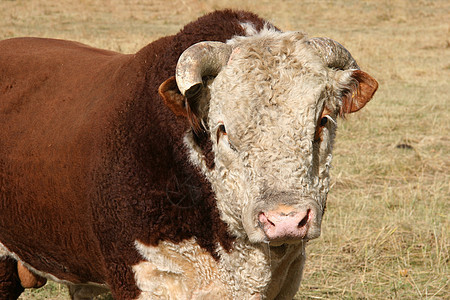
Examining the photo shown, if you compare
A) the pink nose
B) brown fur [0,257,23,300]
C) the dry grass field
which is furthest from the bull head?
brown fur [0,257,23,300]

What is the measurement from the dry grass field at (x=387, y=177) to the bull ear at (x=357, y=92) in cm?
62

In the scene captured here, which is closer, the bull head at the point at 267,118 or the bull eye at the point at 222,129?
the bull head at the point at 267,118

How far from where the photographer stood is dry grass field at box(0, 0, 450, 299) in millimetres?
4883

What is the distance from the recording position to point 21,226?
12.1 ft

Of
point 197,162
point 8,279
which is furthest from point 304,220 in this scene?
point 8,279

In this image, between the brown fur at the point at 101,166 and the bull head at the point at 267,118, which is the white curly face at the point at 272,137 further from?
the brown fur at the point at 101,166

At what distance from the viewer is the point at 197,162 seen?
118 inches

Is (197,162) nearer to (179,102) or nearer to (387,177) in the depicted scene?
(179,102)

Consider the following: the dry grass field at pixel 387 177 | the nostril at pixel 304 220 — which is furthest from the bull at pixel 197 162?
the dry grass field at pixel 387 177

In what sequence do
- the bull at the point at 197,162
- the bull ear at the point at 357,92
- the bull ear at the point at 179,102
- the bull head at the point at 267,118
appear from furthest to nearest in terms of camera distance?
the bull ear at the point at 357,92 < the bull ear at the point at 179,102 < the bull at the point at 197,162 < the bull head at the point at 267,118

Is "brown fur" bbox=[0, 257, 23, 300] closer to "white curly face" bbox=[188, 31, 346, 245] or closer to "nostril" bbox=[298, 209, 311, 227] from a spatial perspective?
"white curly face" bbox=[188, 31, 346, 245]

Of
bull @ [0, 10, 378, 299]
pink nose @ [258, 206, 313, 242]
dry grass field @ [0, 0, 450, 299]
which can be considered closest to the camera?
pink nose @ [258, 206, 313, 242]

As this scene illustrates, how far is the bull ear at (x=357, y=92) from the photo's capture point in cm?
307

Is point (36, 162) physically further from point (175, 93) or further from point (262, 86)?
point (262, 86)
